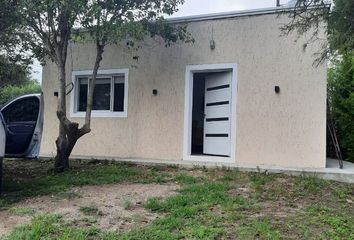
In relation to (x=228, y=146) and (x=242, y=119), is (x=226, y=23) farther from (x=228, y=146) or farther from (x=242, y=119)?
(x=228, y=146)

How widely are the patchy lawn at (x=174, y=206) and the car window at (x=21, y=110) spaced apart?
136 centimetres

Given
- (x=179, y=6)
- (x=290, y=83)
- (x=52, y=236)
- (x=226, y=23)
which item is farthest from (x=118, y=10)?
(x=52, y=236)

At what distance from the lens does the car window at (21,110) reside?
9141 mm

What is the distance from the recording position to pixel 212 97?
10.9m

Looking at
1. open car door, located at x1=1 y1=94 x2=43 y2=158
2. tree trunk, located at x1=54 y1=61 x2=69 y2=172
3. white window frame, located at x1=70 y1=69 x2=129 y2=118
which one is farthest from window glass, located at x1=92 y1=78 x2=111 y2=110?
open car door, located at x1=1 y1=94 x2=43 y2=158

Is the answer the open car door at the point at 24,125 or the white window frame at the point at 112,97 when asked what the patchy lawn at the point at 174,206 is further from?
the white window frame at the point at 112,97

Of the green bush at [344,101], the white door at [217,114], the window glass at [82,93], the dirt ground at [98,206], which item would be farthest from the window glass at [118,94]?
the green bush at [344,101]

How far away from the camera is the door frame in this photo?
9.98 meters

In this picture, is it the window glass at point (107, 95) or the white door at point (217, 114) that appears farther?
the window glass at point (107, 95)

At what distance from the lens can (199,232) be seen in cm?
493

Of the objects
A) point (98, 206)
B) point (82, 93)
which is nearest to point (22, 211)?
point (98, 206)

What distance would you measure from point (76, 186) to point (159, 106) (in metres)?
3.88

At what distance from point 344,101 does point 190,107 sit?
185 inches

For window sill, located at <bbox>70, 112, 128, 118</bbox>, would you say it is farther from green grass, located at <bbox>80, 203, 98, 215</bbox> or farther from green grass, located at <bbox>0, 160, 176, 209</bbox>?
green grass, located at <bbox>80, 203, 98, 215</bbox>
